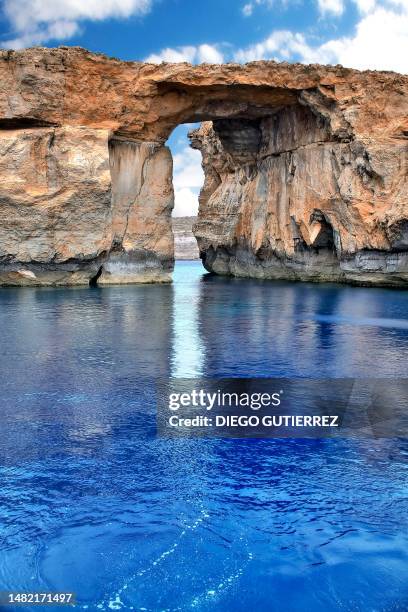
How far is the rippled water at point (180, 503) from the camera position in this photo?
5965mm

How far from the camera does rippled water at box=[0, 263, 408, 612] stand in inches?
235

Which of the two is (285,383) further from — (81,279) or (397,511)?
(81,279)

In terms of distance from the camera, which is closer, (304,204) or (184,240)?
(304,204)

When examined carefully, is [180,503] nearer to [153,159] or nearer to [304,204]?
[153,159]

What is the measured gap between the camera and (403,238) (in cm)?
3422

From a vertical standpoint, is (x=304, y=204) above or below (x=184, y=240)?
below

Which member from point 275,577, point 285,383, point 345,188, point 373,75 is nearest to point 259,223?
point 345,188

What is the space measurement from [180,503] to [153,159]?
34.5 m

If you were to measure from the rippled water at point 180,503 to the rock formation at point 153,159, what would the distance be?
21392 millimetres

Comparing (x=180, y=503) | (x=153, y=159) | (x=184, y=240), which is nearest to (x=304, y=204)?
(x=153, y=159)

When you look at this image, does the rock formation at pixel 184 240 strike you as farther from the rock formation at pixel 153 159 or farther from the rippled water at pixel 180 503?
the rippled water at pixel 180 503

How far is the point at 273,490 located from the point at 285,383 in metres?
5.40

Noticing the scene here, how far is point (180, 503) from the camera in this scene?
24.5ft

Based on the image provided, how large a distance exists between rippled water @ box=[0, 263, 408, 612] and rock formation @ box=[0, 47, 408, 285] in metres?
21.4
